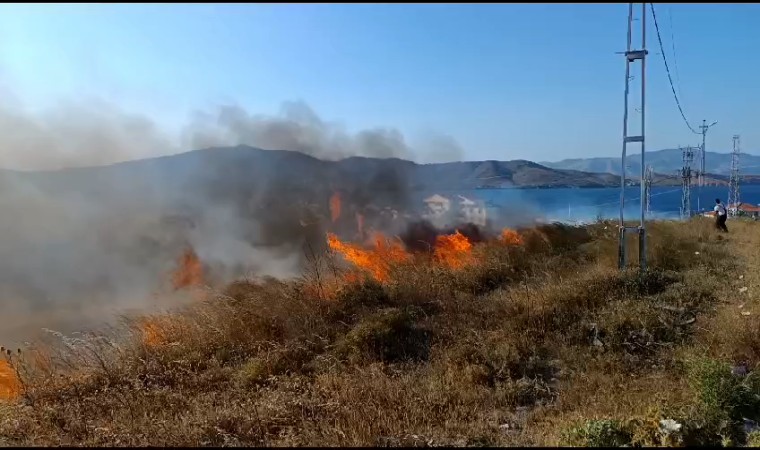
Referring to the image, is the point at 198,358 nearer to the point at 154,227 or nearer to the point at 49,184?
the point at 154,227

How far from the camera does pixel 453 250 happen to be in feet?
54.5

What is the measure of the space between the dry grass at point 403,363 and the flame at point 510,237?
13.0ft

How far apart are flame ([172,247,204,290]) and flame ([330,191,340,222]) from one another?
5.20m

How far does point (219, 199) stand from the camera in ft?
68.1

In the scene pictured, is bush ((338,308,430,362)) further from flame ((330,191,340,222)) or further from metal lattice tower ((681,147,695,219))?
metal lattice tower ((681,147,695,219))

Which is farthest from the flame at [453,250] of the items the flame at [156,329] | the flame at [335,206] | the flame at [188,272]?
the flame at [188,272]

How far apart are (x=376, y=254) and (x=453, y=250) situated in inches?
114

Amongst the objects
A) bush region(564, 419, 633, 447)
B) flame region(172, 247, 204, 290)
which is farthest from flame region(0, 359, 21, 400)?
bush region(564, 419, 633, 447)

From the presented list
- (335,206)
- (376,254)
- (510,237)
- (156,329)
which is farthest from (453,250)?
(156,329)

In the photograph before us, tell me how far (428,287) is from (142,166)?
15.4 meters

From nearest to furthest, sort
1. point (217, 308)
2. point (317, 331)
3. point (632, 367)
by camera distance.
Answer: point (632, 367) < point (317, 331) < point (217, 308)

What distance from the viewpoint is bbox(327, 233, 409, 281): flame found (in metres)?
14.1

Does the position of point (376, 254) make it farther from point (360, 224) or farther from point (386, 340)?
point (386, 340)

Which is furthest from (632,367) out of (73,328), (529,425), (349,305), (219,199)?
(219,199)
